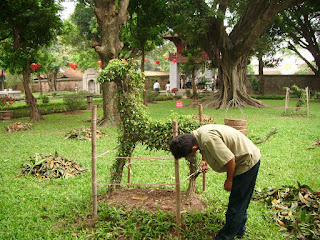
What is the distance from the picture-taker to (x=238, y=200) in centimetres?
366

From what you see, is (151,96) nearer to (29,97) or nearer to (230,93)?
(230,93)

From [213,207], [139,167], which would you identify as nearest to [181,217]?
[213,207]

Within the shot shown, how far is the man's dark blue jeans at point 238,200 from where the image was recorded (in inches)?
142

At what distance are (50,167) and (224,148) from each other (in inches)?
178

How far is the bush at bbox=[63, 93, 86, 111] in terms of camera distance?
18797mm

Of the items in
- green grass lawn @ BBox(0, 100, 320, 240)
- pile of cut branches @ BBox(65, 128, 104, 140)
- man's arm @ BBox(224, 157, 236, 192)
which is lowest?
green grass lawn @ BBox(0, 100, 320, 240)

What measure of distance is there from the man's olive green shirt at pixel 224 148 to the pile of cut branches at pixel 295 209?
1196 mm

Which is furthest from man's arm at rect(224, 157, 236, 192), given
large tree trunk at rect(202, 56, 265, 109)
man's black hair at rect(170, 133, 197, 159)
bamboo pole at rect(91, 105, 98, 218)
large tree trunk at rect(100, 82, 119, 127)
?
large tree trunk at rect(202, 56, 265, 109)

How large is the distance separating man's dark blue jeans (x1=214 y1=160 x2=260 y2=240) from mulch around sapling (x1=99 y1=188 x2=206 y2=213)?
0.90 metres

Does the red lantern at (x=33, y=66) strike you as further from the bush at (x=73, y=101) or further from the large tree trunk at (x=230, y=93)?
the large tree trunk at (x=230, y=93)

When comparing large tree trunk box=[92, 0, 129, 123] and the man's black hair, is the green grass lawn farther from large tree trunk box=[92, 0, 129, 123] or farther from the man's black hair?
large tree trunk box=[92, 0, 129, 123]

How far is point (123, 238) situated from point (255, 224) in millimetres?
1857

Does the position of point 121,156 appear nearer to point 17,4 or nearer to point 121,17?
point 121,17

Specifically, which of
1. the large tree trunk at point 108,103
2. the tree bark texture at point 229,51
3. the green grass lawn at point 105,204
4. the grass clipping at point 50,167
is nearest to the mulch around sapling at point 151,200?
the green grass lawn at point 105,204
